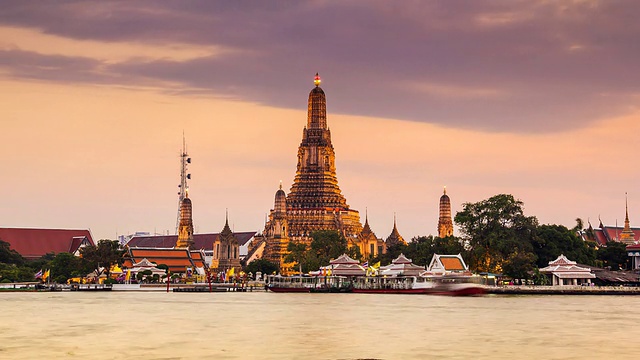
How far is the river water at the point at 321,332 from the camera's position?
3597cm

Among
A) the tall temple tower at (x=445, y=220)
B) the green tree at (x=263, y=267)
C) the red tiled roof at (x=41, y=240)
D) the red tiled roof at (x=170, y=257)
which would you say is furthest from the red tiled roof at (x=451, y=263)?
the red tiled roof at (x=41, y=240)

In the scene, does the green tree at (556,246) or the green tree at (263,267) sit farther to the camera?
the green tree at (263,267)

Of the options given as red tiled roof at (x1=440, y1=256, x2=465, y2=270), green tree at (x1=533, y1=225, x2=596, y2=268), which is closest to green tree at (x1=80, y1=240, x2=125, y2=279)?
red tiled roof at (x1=440, y1=256, x2=465, y2=270)

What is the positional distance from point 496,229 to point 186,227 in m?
82.2

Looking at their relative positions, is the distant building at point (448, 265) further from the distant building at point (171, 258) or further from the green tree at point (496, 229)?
the distant building at point (171, 258)

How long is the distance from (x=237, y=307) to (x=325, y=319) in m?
16.7

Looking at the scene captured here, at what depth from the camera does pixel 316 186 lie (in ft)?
512

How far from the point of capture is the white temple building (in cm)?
10194

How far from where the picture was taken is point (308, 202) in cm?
15525

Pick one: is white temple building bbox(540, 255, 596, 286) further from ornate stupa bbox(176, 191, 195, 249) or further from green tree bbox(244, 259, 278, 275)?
ornate stupa bbox(176, 191, 195, 249)

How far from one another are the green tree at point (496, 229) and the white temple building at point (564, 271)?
9.47 ft

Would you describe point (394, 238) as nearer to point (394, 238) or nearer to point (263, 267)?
point (394, 238)

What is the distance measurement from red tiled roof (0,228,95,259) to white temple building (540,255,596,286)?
278 ft

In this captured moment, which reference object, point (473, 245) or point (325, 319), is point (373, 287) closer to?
point (473, 245)
